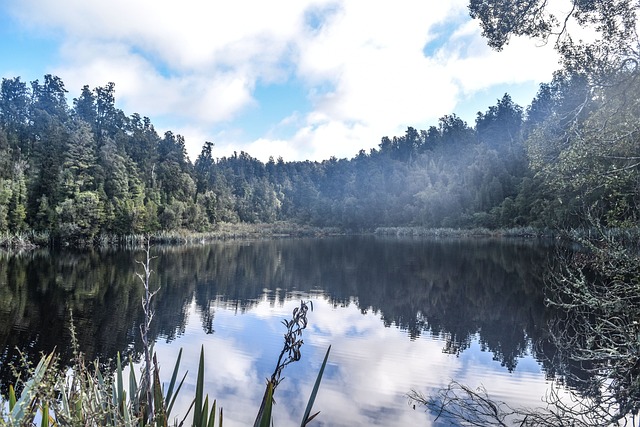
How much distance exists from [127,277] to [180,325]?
39.6ft

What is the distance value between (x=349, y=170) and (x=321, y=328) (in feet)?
309

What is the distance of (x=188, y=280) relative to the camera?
24.8m

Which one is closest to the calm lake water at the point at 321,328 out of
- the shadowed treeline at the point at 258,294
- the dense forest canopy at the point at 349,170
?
the shadowed treeline at the point at 258,294

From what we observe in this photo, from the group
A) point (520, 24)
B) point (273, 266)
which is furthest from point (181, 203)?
point (520, 24)

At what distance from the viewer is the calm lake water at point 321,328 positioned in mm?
9164

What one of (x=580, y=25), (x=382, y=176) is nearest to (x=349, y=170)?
(x=382, y=176)

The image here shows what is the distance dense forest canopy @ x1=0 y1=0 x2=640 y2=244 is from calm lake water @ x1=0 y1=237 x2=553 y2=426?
431 centimetres

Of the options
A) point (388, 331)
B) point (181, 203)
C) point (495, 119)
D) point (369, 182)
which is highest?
point (495, 119)

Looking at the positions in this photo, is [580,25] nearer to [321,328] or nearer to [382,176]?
[321,328]

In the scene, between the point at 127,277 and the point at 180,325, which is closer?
the point at 180,325

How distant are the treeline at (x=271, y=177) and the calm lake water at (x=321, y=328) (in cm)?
483

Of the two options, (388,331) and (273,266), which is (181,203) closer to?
(273,266)

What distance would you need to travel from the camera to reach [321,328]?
47.8 ft

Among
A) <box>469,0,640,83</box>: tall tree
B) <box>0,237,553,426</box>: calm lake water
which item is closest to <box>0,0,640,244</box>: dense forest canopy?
<box>469,0,640,83</box>: tall tree
